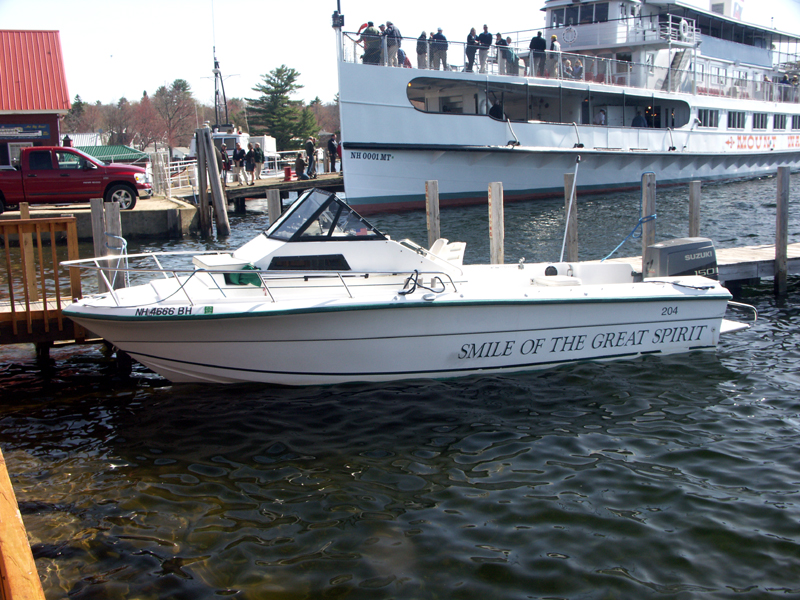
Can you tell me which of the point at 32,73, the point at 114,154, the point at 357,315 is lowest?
the point at 357,315

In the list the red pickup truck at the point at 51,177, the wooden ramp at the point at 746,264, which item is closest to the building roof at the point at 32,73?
the red pickup truck at the point at 51,177

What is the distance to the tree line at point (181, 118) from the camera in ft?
220

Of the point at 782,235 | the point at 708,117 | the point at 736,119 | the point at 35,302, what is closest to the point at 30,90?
the point at 35,302

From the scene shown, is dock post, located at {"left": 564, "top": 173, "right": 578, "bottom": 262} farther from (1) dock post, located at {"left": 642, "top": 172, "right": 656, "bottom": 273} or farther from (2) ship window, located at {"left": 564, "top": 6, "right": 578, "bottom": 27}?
(2) ship window, located at {"left": 564, "top": 6, "right": 578, "bottom": 27}

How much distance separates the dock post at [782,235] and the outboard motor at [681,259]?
2.76 meters

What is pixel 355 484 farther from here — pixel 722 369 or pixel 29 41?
pixel 29 41

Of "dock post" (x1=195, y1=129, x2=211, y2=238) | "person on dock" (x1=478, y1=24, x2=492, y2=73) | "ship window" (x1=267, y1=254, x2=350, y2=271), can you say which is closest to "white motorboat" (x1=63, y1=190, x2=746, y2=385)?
"ship window" (x1=267, y1=254, x2=350, y2=271)

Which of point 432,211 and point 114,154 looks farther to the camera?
point 114,154

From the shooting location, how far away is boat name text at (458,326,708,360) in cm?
700

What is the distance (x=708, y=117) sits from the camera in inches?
1108

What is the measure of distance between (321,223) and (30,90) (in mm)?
22022

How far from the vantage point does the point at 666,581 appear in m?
3.93

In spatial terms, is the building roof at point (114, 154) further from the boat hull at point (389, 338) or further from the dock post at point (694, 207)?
the boat hull at point (389, 338)

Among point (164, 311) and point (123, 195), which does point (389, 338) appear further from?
point (123, 195)
